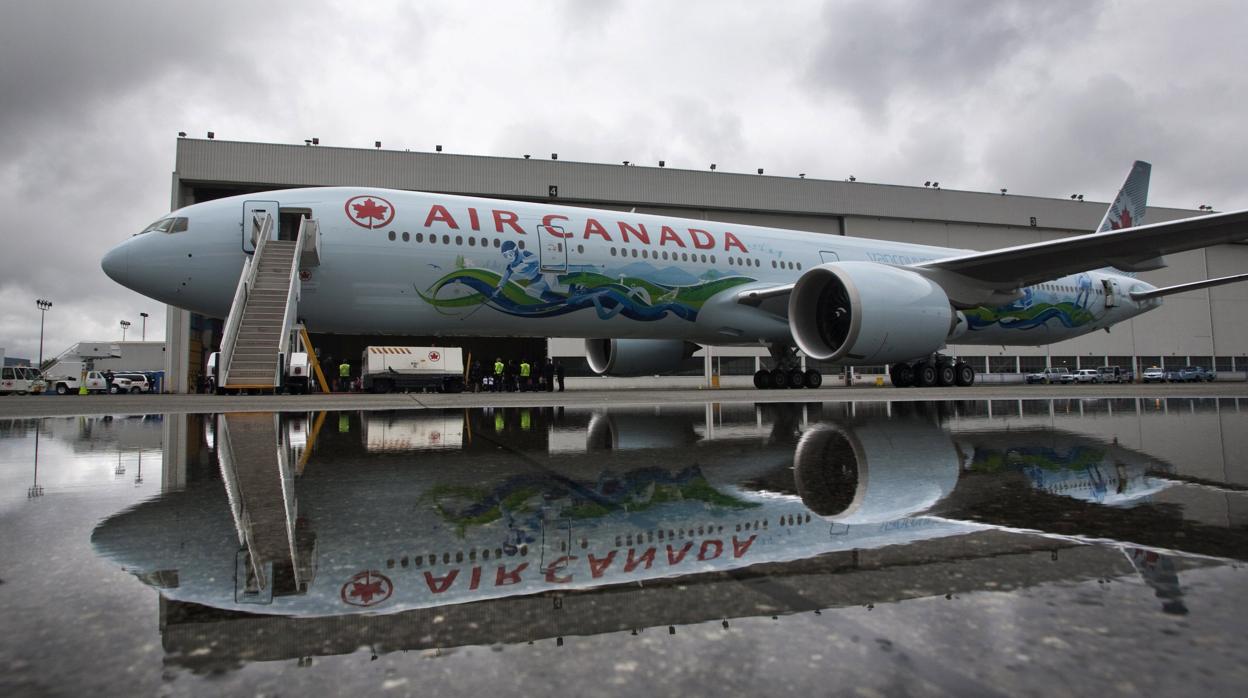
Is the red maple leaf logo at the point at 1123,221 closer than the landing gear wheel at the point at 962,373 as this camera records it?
No

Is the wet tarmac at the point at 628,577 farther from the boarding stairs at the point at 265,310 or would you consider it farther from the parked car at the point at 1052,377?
the parked car at the point at 1052,377

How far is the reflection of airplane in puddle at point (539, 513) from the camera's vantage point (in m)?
1.31

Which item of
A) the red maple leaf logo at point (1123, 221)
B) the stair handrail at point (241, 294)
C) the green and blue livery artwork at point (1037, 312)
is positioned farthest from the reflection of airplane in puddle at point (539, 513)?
the red maple leaf logo at point (1123, 221)

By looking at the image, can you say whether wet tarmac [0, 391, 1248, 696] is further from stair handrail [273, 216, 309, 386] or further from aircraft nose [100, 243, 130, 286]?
aircraft nose [100, 243, 130, 286]

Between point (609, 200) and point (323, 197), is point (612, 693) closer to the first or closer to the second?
point (323, 197)

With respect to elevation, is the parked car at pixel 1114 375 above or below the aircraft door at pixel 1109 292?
below

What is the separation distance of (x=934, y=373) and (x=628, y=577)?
1412cm

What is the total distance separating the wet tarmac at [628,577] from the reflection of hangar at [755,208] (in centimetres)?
2383

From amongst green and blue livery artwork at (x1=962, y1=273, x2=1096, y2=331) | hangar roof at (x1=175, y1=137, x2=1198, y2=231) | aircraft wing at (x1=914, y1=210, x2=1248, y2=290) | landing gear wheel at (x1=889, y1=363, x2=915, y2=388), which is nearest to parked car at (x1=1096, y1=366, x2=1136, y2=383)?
hangar roof at (x1=175, y1=137, x2=1198, y2=231)

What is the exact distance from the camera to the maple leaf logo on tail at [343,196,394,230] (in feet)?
30.0

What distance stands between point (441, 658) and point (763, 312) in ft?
37.5

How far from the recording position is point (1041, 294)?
1418 centimetres

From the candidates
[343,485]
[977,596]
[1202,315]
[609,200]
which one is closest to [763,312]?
[343,485]

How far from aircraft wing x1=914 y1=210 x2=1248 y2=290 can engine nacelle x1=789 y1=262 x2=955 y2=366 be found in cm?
156
